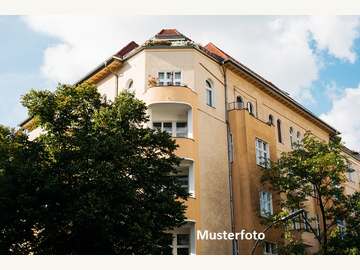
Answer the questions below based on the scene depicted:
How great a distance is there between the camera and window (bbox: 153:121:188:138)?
58.1 feet

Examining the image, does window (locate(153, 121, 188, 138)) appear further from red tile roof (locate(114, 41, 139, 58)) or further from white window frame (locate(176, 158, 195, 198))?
red tile roof (locate(114, 41, 139, 58))

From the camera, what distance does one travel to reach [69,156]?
1293 centimetres

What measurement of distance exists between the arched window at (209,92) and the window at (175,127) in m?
1.57

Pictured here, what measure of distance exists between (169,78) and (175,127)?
5.80ft

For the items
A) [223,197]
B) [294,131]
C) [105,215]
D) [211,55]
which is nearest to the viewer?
[105,215]

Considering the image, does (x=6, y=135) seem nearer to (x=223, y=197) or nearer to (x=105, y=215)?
(x=105, y=215)

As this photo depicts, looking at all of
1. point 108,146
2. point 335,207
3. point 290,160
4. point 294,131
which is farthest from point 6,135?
point 294,131

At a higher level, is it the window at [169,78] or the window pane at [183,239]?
the window at [169,78]

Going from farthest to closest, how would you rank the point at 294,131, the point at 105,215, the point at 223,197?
1. the point at 294,131
2. the point at 223,197
3. the point at 105,215

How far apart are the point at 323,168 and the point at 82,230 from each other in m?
9.31

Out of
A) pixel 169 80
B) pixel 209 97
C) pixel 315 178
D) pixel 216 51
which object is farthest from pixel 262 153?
pixel 169 80

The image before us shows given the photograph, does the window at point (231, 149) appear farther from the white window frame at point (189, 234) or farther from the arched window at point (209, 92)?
the white window frame at point (189, 234)

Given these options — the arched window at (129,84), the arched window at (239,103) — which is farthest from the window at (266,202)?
the arched window at (129,84)

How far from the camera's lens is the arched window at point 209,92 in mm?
18953
